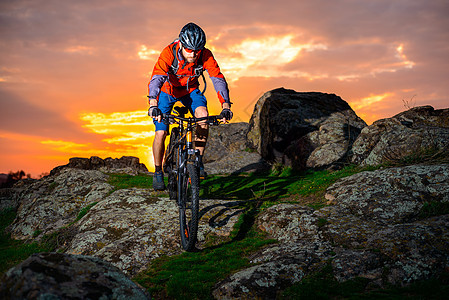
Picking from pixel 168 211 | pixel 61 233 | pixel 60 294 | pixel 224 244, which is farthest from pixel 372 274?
pixel 61 233

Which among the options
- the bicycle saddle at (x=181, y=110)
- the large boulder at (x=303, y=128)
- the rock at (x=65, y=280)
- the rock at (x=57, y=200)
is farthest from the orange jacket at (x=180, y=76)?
the large boulder at (x=303, y=128)

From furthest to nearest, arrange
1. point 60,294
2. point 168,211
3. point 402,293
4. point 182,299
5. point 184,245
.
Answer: point 168,211 → point 184,245 → point 182,299 → point 402,293 → point 60,294

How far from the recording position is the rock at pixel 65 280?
122 inches

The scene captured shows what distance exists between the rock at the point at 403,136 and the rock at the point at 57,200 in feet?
Answer: 29.5

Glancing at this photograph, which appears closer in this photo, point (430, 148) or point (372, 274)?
point (372, 274)

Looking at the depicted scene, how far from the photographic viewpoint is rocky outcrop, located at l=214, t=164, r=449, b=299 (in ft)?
15.3

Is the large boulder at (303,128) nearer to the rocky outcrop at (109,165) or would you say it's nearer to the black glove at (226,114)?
the rocky outcrop at (109,165)

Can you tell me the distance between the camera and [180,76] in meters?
7.90

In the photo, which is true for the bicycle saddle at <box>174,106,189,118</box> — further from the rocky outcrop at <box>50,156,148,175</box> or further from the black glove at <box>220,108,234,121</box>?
the rocky outcrop at <box>50,156,148,175</box>

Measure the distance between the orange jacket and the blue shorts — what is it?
0.39 ft

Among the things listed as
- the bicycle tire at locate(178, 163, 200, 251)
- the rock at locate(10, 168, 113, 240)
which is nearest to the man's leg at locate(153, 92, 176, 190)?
the bicycle tire at locate(178, 163, 200, 251)

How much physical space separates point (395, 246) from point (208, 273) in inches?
115

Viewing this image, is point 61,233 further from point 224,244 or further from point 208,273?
point 208,273

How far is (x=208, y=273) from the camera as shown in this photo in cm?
536
